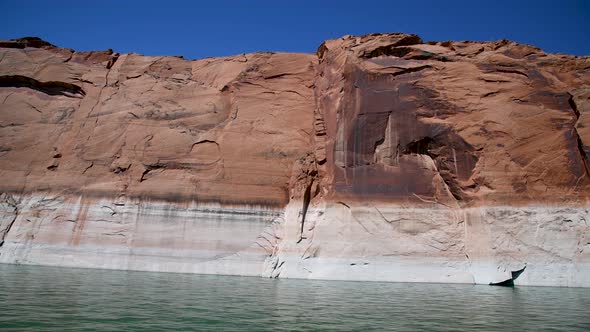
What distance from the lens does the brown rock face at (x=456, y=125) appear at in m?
15.6

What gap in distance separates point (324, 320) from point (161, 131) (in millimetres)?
14020

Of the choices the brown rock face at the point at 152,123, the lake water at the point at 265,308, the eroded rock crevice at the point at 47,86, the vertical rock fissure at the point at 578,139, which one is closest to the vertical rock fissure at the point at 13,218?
the brown rock face at the point at 152,123

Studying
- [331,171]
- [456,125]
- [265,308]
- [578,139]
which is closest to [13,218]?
A: [331,171]

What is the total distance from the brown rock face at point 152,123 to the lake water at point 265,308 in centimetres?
630

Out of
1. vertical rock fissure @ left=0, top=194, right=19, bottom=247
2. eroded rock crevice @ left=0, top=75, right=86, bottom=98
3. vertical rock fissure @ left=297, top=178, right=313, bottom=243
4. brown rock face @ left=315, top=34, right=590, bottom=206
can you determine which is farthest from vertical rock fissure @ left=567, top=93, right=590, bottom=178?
vertical rock fissure @ left=0, top=194, right=19, bottom=247

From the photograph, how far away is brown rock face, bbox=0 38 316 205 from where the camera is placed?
1770cm

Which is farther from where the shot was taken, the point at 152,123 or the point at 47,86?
the point at 47,86

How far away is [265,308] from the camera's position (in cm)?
816

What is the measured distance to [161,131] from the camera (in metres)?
19.1

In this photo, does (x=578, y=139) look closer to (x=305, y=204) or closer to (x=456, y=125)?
(x=456, y=125)

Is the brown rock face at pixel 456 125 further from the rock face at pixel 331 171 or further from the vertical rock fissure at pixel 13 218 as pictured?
the vertical rock fissure at pixel 13 218

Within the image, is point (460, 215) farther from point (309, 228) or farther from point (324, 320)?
point (324, 320)

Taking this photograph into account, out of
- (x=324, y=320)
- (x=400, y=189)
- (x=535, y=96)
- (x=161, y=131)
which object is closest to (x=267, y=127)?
(x=161, y=131)

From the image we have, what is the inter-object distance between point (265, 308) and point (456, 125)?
38.4ft
